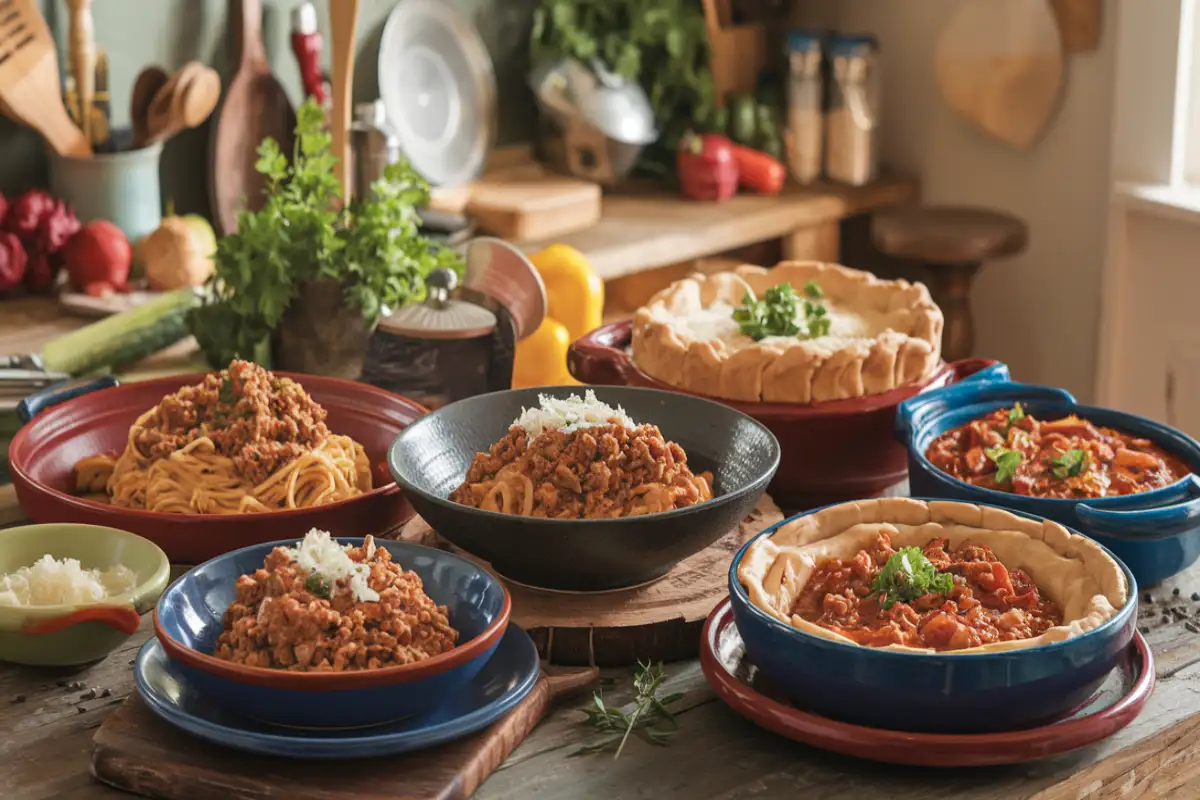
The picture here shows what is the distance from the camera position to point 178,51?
3.87m

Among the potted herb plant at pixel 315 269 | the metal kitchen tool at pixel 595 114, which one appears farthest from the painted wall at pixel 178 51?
the potted herb plant at pixel 315 269

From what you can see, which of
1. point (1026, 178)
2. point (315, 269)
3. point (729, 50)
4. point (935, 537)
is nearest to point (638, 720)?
point (935, 537)

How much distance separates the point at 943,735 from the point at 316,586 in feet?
2.16

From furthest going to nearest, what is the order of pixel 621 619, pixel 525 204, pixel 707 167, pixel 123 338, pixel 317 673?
pixel 707 167 < pixel 525 204 < pixel 123 338 < pixel 621 619 < pixel 317 673

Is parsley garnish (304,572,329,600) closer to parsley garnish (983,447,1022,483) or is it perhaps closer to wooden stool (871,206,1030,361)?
parsley garnish (983,447,1022,483)

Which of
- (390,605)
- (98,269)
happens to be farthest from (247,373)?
(98,269)

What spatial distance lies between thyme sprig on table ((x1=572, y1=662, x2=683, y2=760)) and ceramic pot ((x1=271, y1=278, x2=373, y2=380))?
1.06 metres

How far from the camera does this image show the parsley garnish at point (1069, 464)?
191 cm

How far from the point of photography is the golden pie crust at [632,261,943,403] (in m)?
2.16

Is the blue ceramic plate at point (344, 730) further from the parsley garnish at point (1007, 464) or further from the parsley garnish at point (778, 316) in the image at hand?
the parsley garnish at point (778, 316)

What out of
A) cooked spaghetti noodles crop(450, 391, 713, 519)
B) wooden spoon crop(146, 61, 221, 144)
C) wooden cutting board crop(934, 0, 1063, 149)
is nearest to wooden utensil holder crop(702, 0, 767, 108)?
wooden cutting board crop(934, 0, 1063, 149)

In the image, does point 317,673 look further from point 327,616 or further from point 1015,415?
point 1015,415

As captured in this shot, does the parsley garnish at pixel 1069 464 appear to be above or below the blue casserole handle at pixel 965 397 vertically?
below

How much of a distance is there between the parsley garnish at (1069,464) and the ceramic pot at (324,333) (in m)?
1.18
